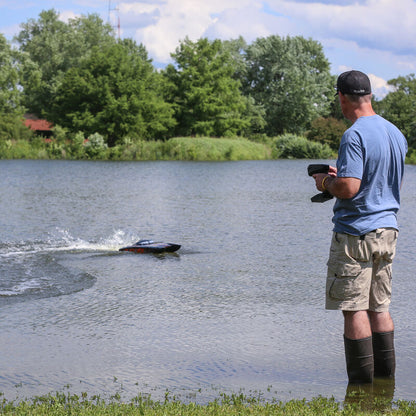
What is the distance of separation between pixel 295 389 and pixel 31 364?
2411mm

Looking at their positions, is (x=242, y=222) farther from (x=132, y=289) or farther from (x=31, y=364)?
(x=31, y=364)

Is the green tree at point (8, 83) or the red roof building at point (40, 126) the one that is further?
the red roof building at point (40, 126)

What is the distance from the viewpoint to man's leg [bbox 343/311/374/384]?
561cm

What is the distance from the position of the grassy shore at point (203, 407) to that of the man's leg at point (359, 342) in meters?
0.27

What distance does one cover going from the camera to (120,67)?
77.2 metres

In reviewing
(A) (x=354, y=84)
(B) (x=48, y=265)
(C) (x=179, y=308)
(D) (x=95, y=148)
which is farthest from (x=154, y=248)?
(D) (x=95, y=148)

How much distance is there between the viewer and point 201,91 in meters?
79.4

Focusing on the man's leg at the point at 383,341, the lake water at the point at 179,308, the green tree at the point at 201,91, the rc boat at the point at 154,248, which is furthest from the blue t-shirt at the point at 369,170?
the green tree at the point at 201,91

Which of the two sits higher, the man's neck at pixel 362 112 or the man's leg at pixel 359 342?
the man's neck at pixel 362 112

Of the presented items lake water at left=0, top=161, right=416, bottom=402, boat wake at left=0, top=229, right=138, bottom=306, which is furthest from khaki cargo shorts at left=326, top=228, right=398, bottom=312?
boat wake at left=0, top=229, right=138, bottom=306

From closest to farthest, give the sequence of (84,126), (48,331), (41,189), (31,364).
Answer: (31,364)
(48,331)
(41,189)
(84,126)

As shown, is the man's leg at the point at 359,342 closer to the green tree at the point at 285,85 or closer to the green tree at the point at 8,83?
the green tree at the point at 8,83

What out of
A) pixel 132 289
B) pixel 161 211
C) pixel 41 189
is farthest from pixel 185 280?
pixel 41 189

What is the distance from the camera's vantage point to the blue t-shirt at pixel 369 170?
17.9ft
